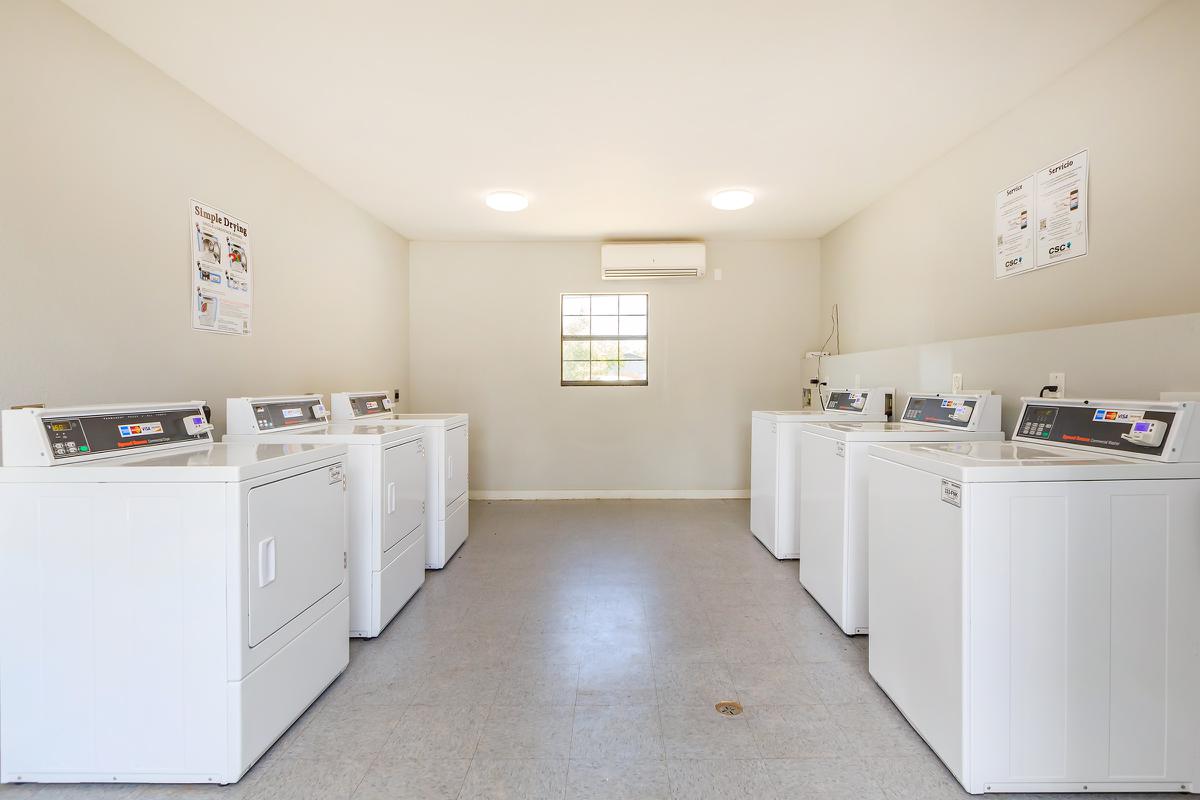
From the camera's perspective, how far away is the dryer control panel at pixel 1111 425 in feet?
4.78

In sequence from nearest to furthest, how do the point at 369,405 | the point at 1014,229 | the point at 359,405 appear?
the point at 1014,229 → the point at 359,405 → the point at 369,405

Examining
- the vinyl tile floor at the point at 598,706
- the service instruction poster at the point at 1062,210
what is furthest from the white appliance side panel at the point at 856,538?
the service instruction poster at the point at 1062,210

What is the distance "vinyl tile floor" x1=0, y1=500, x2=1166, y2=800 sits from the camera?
1.52 m

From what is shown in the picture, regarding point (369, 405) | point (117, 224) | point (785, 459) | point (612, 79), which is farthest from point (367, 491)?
point (785, 459)

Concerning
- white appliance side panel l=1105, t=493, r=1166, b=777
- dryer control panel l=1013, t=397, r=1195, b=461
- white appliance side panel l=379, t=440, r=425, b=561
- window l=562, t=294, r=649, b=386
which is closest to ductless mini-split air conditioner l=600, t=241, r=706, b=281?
window l=562, t=294, r=649, b=386

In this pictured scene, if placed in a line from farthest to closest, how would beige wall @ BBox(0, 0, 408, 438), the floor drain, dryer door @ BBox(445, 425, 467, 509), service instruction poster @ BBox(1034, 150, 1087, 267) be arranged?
dryer door @ BBox(445, 425, 467, 509) < service instruction poster @ BBox(1034, 150, 1087, 267) < the floor drain < beige wall @ BBox(0, 0, 408, 438)

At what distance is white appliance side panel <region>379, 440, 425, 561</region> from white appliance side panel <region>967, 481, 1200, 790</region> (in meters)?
2.30

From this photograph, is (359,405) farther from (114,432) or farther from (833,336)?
(833,336)

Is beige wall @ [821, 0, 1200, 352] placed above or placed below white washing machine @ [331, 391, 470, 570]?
above

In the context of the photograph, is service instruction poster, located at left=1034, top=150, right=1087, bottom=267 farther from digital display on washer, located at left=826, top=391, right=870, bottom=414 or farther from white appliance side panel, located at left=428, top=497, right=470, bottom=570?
white appliance side panel, located at left=428, top=497, right=470, bottom=570

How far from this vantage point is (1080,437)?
1782 mm

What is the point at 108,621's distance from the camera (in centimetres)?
145

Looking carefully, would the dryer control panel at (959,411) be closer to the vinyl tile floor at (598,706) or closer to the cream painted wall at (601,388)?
the vinyl tile floor at (598,706)

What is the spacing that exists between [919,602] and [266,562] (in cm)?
200
